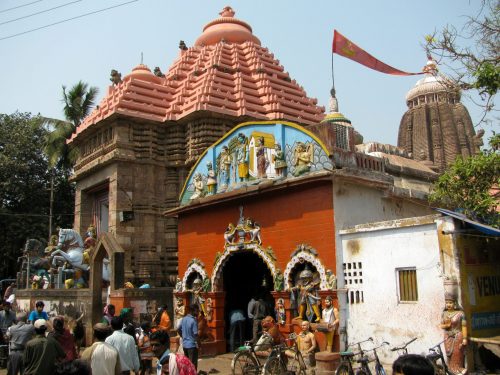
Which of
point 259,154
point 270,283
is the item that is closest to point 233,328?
point 270,283

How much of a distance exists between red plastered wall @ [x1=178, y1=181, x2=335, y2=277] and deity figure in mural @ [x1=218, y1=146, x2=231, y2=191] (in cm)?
64

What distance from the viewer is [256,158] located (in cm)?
1367

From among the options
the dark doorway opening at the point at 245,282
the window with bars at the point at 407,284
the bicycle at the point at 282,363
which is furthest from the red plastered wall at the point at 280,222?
the bicycle at the point at 282,363

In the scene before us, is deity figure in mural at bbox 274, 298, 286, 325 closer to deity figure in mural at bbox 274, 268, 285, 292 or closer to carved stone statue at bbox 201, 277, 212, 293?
deity figure in mural at bbox 274, 268, 285, 292

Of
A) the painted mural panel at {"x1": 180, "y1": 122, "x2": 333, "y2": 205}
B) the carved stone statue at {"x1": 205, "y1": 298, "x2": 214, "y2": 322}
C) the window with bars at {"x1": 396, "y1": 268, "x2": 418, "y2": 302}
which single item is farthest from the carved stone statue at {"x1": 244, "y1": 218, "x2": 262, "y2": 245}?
the window with bars at {"x1": 396, "y1": 268, "x2": 418, "y2": 302}

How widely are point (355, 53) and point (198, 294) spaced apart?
27.7 feet

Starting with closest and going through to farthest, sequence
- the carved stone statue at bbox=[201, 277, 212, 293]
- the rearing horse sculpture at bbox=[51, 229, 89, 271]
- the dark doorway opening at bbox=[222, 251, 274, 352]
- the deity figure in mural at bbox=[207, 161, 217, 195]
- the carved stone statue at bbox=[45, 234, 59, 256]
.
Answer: the carved stone statue at bbox=[201, 277, 212, 293], the deity figure in mural at bbox=[207, 161, 217, 195], the dark doorway opening at bbox=[222, 251, 274, 352], the rearing horse sculpture at bbox=[51, 229, 89, 271], the carved stone statue at bbox=[45, 234, 59, 256]

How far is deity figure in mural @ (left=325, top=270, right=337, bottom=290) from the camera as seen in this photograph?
11211 mm

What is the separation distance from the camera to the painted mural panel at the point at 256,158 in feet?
40.2

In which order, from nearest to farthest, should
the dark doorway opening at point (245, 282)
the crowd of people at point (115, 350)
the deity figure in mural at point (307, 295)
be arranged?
the crowd of people at point (115, 350), the deity figure in mural at point (307, 295), the dark doorway opening at point (245, 282)

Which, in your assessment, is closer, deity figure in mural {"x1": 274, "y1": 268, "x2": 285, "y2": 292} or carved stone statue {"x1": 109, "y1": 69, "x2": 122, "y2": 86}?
deity figure in mural {"x1": 274, "y1": 268, "x2": 285, "y2": 292}

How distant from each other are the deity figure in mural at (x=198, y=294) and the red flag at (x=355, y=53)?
25.7 feet

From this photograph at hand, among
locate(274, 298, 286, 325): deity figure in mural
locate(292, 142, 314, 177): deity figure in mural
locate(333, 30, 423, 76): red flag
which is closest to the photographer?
locate(292, 142, 314, 177): deity figure in mural

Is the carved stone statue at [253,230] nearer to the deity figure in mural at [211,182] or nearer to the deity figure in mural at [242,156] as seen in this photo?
the deity figure in mural at [242,156]
